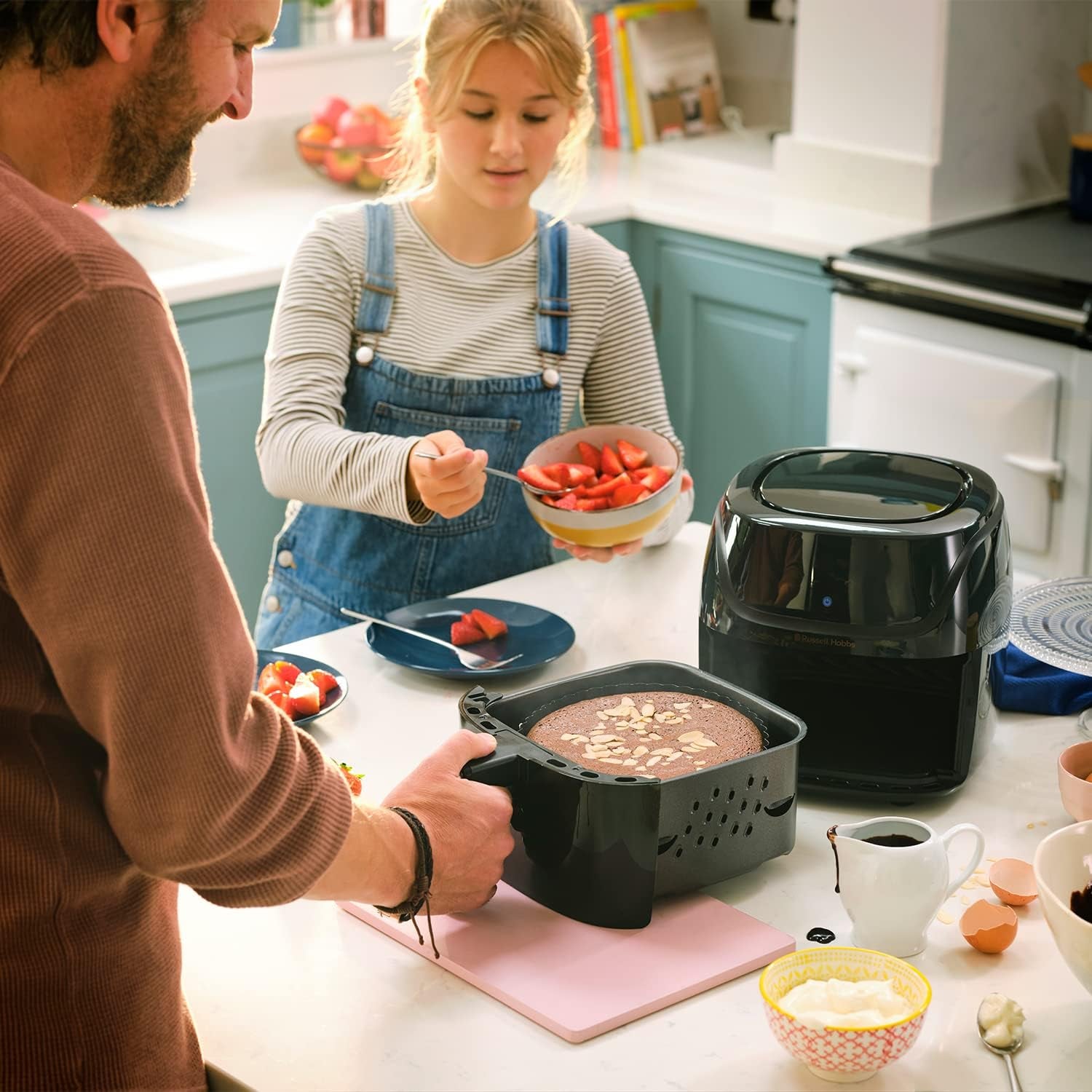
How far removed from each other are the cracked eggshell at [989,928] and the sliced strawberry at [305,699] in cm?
62

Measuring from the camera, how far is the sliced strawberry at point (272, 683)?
1440 millimetres

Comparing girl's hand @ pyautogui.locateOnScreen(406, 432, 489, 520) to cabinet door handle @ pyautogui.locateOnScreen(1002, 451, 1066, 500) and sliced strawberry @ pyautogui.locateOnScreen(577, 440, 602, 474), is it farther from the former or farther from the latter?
cabinet door handle @ pyautogui.locateOnScreen(1002, 451, 1066, 500)

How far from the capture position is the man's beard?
0.85 metres

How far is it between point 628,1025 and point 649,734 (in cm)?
25

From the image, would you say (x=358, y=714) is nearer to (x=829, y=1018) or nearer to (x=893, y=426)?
(x=829, y=1018)

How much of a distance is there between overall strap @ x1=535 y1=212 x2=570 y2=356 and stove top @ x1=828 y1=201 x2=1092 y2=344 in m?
0.96

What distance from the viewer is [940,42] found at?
289 centimetres

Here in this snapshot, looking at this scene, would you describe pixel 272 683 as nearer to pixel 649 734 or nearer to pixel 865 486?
pixel 649 734

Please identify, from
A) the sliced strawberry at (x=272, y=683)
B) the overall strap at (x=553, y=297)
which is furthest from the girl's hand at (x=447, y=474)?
the overall strap at (x=553, y=297)

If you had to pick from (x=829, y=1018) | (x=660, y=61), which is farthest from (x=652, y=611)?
(x=660, y=61)

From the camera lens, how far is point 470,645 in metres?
1.61

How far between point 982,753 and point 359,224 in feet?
3.28

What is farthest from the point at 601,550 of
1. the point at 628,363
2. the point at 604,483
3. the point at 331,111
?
the point at 331,111

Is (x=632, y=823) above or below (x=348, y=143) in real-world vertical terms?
below
